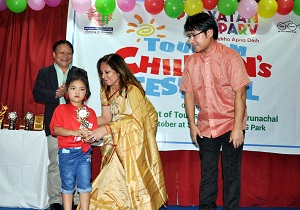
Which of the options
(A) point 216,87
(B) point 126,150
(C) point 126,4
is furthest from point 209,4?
(B) point 126,150

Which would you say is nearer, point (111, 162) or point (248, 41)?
point (111, 162)

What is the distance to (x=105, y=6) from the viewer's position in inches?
140

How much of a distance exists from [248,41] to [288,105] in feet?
2.47

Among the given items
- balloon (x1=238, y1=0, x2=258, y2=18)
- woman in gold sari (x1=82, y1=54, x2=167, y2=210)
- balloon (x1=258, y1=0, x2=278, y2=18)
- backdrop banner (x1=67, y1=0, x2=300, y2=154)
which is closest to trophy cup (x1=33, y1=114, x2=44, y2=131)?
backdrop banner (x1=67, y1=0, x2=300, y2=154)

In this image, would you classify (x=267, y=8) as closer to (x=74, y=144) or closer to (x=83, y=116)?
(x=83, y=116)

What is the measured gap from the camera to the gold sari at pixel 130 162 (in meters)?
2.75

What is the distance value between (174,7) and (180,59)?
0.52 metres

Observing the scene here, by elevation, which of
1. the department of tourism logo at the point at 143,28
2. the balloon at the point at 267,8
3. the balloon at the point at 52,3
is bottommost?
the department of tourism logo at the point at 143,28

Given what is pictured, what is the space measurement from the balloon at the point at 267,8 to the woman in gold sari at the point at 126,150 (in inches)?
64.8

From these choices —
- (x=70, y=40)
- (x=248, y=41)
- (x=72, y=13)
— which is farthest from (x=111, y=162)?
(x=248, y=41)

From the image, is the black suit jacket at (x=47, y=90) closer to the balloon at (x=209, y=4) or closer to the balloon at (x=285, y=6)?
the balloon at (x=209, y=4)

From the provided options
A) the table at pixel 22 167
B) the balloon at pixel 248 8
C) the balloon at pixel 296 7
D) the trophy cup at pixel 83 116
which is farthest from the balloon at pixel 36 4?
the balloon at pixel 296 7

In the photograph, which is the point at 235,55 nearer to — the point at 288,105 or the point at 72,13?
the point at 288,105

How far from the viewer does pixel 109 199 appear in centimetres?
287
